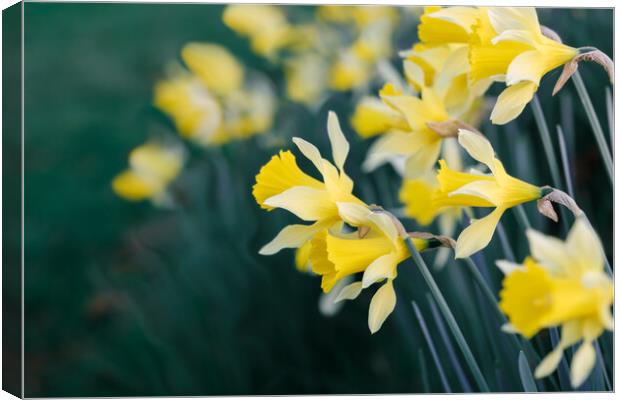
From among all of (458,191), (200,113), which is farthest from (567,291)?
(200,113)

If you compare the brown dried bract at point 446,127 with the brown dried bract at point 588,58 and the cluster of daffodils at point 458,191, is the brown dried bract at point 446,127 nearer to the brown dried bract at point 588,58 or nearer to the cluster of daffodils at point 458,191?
the cluster of daffodils at point 458,191

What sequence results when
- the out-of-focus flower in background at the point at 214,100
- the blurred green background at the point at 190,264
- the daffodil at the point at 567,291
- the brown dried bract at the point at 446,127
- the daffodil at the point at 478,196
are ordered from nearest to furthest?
the daffodil at the point at 567,291, the daffodil at the point at 478,196, the brown dried bract at the point at 446,127, the blurred green background at the point at 190,264, the out-of-focus flower in background at the point at 214,100

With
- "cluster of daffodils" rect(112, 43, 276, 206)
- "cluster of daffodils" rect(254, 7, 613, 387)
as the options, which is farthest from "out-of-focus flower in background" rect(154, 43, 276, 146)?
"cluster of daffodils" rect(254, 7, 613, 387)

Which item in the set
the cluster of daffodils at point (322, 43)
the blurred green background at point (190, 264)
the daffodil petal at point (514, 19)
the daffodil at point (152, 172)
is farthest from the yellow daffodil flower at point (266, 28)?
the daffodil petal at point (514, 19)

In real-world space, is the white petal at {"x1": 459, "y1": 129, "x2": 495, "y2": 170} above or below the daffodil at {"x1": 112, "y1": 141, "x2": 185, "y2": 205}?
above

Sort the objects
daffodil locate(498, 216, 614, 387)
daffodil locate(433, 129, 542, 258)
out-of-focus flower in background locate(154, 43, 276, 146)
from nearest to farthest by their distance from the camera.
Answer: daffodil locate(498, 216, 614, 387) → daffodil locate(433, 129, 542, 258) → out-of-focus flower in background locate(154, 43, 276, 146)

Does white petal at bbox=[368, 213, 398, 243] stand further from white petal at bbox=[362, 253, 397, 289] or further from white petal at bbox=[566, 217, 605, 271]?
white petal at bbox=[566, 217, 605, 271]
